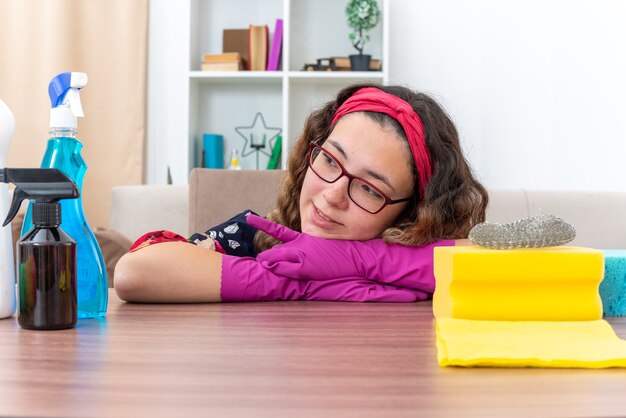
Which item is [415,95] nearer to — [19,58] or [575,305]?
[575,305]


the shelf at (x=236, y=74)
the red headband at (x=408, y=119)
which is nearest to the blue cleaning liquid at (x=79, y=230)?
the red headband at (x=408, y=119)

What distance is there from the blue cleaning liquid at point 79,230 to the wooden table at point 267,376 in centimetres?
5

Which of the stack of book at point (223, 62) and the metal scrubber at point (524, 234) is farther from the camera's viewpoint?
the stack of book at point (223, 62)

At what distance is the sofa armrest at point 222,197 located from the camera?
2066 millimetres

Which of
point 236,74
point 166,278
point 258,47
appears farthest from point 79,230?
point 258,47

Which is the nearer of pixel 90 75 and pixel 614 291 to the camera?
pixel 614 291

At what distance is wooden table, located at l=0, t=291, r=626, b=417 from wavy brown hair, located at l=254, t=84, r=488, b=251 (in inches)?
17.0

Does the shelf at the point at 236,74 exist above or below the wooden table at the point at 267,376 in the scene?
above

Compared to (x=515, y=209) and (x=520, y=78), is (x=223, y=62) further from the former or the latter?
(x=515, y=209)

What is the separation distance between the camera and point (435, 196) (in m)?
1.29

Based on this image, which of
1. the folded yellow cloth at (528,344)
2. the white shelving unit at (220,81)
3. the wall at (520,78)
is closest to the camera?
the folded yellow cloth at (528,344)

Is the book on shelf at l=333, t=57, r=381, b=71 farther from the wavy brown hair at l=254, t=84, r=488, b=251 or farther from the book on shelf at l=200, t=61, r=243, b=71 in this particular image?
the wavy brown hair at l=254, t=84, r=488, b=251

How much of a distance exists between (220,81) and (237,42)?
0.22 meters

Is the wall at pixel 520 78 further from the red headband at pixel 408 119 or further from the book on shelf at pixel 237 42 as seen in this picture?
the red headband at pixel 408 119
